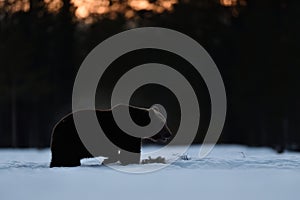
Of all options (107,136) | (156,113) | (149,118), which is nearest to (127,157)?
(107,136)

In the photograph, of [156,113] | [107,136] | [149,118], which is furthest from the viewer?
[156,113]

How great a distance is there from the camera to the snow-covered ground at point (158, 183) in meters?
8.39

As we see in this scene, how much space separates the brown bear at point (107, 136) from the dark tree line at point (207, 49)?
2326 centimetres

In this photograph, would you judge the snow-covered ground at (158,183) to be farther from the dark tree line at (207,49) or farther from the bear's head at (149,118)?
the dark tree line at (207,49)

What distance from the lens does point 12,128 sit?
3619cm

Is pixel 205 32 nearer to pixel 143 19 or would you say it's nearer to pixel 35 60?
pixel 143 19

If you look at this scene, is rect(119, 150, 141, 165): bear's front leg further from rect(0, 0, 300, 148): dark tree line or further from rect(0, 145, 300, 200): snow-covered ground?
rect(0, 0, 300, 148): dark tree line

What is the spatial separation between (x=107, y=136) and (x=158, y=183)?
247cm

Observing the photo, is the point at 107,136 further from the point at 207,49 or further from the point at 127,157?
the point at 207,49

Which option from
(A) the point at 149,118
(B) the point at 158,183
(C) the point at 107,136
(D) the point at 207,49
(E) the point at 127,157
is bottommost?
(B) the point at 158,183

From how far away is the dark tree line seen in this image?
35125 millimetres

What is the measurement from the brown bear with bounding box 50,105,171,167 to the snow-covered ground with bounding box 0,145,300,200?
1.29 feet

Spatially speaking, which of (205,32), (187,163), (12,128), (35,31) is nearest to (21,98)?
(12,128)

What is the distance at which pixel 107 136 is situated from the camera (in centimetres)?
1146
